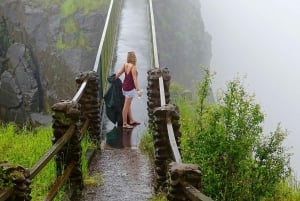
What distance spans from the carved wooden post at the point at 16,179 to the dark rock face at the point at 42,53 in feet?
59.5

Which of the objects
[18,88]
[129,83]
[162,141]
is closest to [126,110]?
[129,83]

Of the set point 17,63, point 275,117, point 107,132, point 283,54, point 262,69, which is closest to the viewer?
point 107,132

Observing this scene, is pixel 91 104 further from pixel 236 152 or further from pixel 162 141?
pixel 236 152

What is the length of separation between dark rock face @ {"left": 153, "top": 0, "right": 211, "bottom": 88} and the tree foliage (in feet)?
→ 75.2

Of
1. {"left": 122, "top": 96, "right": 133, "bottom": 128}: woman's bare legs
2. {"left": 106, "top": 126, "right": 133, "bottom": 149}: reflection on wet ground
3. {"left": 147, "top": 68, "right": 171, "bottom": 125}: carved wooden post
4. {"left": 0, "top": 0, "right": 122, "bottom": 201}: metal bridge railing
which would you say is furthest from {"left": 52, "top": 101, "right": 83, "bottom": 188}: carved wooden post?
{"left": 122, "top": 96, "right": 133, "bottom": 128}: woman's bare legs

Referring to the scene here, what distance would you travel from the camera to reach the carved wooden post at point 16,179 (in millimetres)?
5086

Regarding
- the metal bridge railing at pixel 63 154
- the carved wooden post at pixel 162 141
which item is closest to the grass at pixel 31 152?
the metal bridge railing at pixel 63 154

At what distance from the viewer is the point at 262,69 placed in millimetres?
118812

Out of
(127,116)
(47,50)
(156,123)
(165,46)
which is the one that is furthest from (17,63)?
(156,123)

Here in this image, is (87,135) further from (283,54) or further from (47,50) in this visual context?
(283,54)

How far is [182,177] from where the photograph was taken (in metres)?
5.99

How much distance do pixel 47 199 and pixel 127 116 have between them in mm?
6153

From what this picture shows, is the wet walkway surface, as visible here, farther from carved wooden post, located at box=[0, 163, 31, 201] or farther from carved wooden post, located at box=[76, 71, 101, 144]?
carved wooden post, located at box=[0, 163, 31, 201]

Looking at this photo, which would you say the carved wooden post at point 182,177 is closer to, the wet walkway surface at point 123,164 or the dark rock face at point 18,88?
the wet walkway surface at point 123,164
